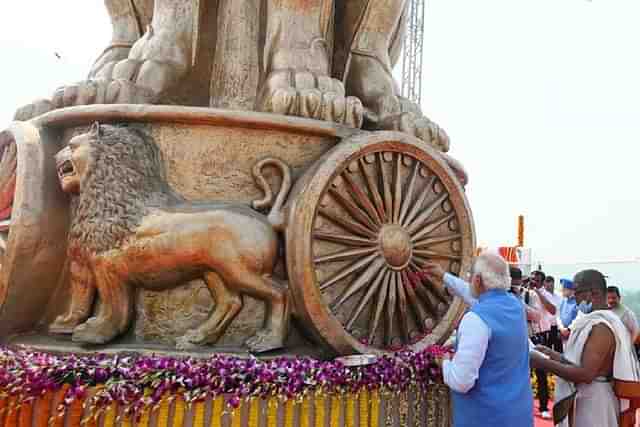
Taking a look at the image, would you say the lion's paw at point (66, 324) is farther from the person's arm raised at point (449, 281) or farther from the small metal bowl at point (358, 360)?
the person's arm raised at point (449, 281)

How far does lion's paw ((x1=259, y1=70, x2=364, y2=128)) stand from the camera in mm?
3273

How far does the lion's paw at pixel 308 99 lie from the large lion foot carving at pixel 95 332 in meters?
1.39

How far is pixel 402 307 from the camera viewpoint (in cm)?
321

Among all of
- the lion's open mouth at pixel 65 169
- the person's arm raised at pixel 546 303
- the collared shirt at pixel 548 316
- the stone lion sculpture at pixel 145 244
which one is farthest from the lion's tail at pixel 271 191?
the person's arm raised at pixel 546 303

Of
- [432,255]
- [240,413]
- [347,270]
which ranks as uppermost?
[432,255]

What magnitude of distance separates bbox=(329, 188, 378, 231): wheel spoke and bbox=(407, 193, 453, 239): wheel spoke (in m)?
0.22

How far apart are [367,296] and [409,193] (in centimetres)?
59

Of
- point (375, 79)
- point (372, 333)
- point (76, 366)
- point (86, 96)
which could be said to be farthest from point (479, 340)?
point (86, 96)

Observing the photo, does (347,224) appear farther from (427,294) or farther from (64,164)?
(64,164)

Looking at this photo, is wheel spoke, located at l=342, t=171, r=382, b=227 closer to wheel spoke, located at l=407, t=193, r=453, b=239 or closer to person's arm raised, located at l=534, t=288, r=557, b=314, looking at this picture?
wheel spoke, located at l=407, t=193, r=453, b=239

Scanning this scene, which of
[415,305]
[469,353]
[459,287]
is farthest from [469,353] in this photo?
[415,305]

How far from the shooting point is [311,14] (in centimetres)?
371

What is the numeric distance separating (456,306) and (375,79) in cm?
153

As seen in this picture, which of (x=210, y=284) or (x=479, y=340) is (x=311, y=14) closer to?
(x=210, y=284)
